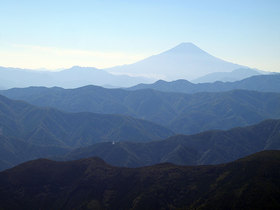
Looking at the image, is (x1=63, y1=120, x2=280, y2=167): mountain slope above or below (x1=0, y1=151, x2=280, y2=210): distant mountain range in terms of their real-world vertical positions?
below

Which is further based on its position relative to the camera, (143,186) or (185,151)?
(185,151)

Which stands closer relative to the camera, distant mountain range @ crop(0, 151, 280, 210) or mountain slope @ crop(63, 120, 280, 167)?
distant mountain range @ crop(0, 151, 280, 210)

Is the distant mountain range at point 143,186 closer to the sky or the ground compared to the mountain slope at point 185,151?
closer to the sky

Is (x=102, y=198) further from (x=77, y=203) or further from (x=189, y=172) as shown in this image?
(x=189, y=172)

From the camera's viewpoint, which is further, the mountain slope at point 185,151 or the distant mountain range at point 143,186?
the mountain slope at point 185,151
